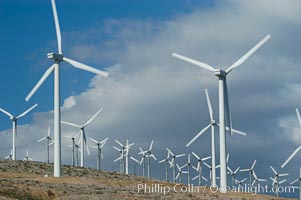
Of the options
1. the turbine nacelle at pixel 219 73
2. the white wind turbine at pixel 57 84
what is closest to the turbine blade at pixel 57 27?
the white wind turbine at pixel 57 84

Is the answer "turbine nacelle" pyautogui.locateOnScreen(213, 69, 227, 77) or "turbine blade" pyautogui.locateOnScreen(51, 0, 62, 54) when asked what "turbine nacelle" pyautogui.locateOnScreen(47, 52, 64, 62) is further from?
"turbine nacelle" pyautogui.locateOnScreen(213, 69, 227, 77)

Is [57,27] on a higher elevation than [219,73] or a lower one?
higher

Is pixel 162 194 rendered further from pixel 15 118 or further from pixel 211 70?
pixel 15 118

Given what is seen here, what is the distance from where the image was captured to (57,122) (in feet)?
317

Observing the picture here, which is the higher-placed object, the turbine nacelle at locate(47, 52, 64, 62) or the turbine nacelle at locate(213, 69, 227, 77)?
the turbine nacelle at locate(47, 52, 64, 62)

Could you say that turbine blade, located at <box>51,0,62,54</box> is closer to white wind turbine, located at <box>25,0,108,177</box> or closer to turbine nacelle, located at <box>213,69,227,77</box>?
white wind turbine, located at <box>25,0,108,177</box>

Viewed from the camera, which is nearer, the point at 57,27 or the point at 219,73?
the point at 219,73

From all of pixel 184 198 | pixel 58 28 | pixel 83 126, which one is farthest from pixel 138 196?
pixel 83 126

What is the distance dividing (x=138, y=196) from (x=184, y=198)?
17.6 ft

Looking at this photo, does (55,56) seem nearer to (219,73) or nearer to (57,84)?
(57,84)

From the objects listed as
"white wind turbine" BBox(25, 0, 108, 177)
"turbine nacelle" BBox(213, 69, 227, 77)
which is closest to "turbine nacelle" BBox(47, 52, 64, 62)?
"white wind turbine" BBox(25, 0, 108, 177)

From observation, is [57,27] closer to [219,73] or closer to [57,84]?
[57,84]

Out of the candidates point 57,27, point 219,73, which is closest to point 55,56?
point 57,27

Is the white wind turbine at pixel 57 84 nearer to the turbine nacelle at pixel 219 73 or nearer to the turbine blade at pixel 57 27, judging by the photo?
the turbine blade at pixel 57 27
